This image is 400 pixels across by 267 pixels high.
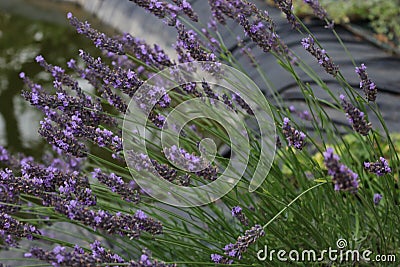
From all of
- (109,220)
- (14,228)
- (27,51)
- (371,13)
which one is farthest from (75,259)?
(27,51)

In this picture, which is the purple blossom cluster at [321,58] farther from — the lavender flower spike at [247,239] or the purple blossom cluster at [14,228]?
the purple blossom cluster at [14,228]

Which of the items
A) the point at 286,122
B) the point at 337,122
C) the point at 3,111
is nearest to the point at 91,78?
the point at 286,122

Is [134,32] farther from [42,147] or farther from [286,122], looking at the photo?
[286,122]

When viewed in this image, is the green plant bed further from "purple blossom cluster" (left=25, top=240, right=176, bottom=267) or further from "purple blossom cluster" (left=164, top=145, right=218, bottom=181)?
"purple blossom cluster" (left=25, top=240, right=176, bottom=267)

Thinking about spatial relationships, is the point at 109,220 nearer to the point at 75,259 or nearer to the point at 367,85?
the point at 75,259

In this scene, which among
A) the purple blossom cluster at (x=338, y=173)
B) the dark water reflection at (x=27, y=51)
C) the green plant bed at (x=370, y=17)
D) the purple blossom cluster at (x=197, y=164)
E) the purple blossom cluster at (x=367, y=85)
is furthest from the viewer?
the dark water reflection at (x=27, y=51)

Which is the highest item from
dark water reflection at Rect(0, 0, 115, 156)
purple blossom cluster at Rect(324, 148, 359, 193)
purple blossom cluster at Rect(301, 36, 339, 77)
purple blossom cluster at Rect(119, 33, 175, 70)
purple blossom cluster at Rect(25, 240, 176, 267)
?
dark water reflection at Rect(0, 0, 115, 156)
